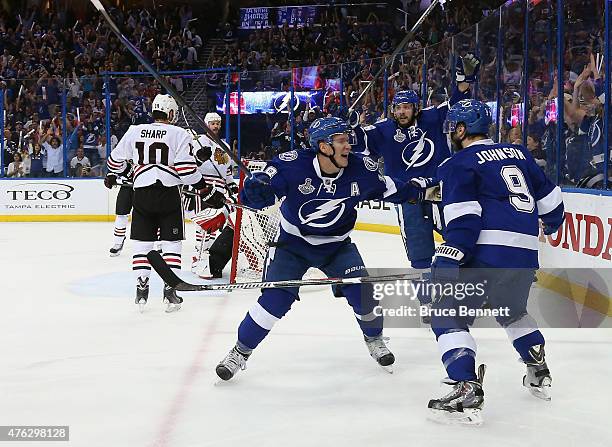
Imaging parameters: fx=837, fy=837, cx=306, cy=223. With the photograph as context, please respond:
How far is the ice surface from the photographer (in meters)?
2.66

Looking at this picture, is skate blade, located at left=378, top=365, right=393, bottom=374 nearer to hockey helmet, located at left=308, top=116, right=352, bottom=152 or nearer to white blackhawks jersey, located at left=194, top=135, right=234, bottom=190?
hockey helmet, located at left=308, top=116, right=352, bottom=152

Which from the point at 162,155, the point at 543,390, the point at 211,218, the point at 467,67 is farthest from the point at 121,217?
the point at 543,390

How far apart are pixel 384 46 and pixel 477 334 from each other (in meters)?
11.5

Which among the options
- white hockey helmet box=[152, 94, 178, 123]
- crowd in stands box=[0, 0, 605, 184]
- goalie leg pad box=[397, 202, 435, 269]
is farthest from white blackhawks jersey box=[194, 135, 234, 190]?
goalie leg pad box=[397, 202, 435, 269]

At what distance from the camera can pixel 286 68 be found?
13.5m

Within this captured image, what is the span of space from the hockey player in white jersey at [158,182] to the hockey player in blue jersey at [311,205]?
1.59m

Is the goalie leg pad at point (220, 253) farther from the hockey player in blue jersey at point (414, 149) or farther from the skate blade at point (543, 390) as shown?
the skate blade at point (543, 390)

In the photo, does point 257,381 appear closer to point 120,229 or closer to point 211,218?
point 211,218

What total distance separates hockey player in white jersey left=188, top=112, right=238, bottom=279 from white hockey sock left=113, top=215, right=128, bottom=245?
4.36 ft

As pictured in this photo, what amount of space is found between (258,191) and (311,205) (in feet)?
0.77

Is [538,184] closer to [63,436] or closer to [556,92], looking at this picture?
[63,436]

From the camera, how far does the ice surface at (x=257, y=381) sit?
2.66 metres

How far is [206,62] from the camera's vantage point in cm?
1647

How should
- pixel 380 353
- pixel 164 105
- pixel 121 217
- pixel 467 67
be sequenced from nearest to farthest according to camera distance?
pixel 380 353 → pixel 467 67 → pixel 164 105 → pixel 121 217
